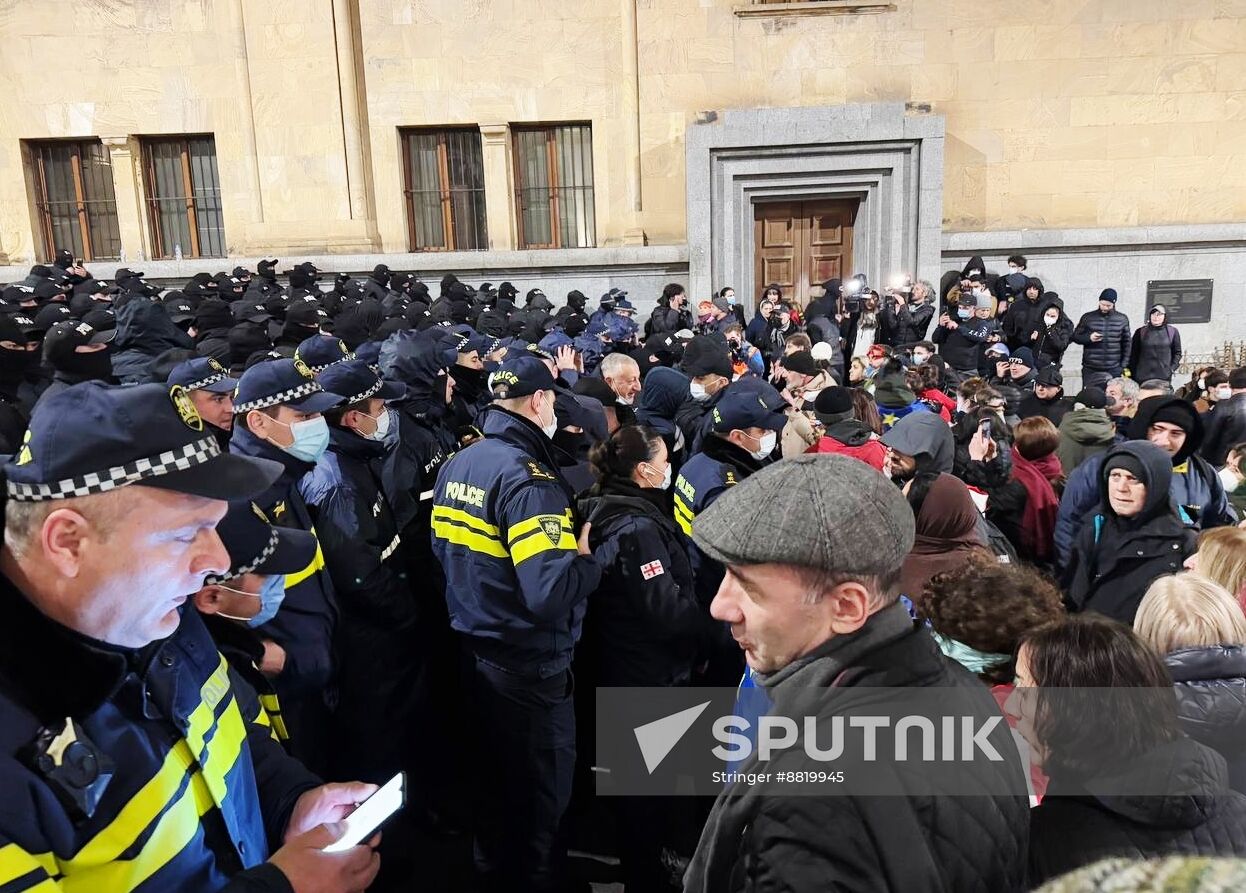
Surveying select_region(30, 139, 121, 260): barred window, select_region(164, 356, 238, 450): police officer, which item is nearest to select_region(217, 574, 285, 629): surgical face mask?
select_region(164, 356, 238, 450): police officer

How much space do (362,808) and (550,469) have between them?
172 cm

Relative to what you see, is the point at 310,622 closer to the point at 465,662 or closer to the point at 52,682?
the point at 465,662

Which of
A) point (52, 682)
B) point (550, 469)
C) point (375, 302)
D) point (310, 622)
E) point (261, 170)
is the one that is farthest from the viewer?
point (261, 170)

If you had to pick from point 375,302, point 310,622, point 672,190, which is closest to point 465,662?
point 310,622

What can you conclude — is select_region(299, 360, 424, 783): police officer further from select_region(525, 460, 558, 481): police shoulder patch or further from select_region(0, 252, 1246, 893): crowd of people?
select_region(525, 460, 558, 481): police shoulder patch

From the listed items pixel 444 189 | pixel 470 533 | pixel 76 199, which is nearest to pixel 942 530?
pixel 470 533

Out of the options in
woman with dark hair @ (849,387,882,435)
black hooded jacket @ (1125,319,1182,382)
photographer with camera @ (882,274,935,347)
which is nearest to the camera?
woman with dark hair @ (849,387,882,435)

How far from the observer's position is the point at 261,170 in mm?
13938

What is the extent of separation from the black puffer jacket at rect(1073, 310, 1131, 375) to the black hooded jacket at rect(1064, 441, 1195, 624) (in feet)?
27.0

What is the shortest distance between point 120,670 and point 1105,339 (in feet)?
41.1

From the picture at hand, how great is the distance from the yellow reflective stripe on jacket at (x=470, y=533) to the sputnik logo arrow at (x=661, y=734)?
123 centimetres

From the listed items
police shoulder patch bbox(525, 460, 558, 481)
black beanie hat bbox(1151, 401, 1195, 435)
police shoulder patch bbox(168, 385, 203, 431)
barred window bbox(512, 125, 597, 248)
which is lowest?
black beanie hat bbox(1151, 401, 1195, 435)

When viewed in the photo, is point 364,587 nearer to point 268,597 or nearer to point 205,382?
point 268,597

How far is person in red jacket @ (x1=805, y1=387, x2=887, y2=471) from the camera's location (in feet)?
14.5
